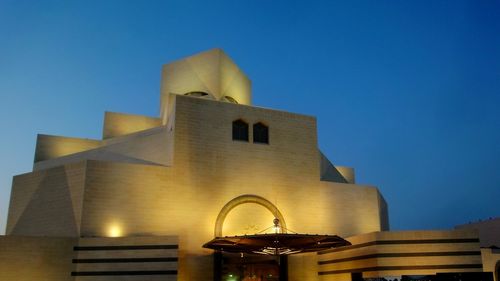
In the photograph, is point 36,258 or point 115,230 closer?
point 36,258

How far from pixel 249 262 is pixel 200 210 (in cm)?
426

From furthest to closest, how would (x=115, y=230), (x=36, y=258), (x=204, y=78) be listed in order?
(x=204, y=78) → (x=115, y=230) → (x=36, y=258)

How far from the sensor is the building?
77.8 feet

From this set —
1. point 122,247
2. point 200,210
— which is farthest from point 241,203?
point 122,247

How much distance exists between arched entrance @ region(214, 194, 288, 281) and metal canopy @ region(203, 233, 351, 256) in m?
1.94

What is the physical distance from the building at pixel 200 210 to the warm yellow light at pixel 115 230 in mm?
50

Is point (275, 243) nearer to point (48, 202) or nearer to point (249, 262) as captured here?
point (249, 262)

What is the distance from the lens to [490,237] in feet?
163

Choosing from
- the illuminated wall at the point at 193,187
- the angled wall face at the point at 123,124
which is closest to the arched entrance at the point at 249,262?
the illuminated wall at the point at 193,187

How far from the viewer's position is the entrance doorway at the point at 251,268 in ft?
89.1

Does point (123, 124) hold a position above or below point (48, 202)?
above

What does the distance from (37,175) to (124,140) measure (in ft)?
22.1

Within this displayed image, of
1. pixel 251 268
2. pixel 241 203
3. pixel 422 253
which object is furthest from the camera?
pixel 241 203

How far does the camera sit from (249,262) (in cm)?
2781
